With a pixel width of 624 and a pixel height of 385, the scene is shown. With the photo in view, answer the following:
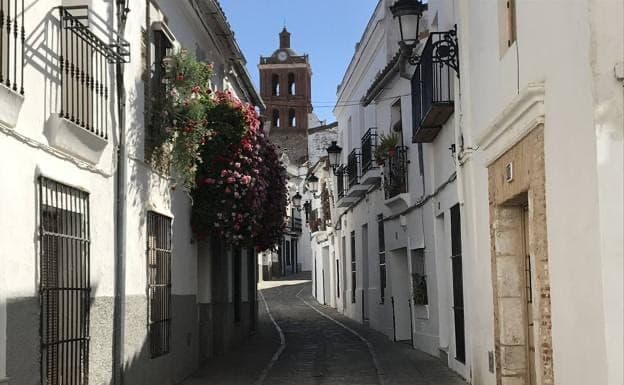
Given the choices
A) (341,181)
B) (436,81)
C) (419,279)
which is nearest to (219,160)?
(436,81)

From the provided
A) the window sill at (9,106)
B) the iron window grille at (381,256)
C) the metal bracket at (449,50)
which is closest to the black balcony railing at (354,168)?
the iron window grille at (381,256)

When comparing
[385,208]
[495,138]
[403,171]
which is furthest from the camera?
[385,208]

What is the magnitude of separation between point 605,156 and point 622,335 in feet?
3.87

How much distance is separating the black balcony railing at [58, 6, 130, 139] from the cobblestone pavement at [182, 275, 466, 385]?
4795mm

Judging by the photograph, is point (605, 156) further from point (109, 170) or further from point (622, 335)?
point (109, 170)

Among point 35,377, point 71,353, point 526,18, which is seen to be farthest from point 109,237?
point 526,18

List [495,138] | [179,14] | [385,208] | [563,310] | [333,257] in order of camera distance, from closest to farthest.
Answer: [563,310]
[495,138]
[179,14]
[385,208]
[333,257]

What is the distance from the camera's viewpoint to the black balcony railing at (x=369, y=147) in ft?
67.8

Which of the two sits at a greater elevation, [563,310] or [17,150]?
[17,150]

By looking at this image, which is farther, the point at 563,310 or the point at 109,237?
the point at 109,237

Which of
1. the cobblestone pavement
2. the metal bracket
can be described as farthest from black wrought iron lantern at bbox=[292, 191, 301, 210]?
the metal bracket

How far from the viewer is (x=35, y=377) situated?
693 centimetres

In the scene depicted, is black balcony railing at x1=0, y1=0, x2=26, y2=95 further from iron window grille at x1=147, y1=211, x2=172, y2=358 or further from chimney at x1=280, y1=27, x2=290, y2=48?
chimney at x1=280, y1=27, x2=290, y2=48

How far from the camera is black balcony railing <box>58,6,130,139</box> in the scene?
26.1ft
